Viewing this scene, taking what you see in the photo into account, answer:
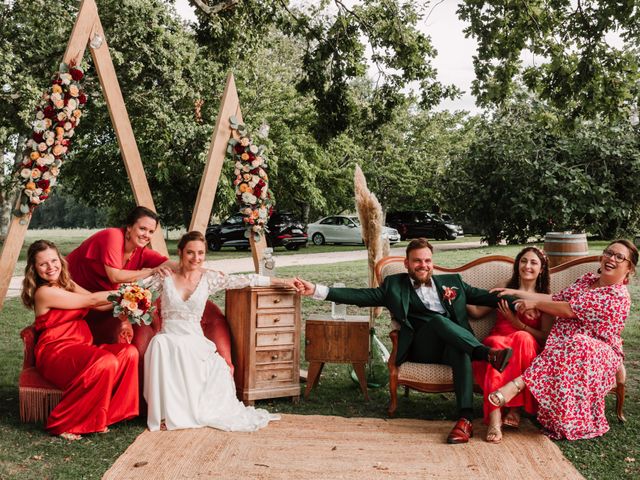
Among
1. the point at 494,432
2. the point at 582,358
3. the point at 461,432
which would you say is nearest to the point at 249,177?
the point at 461,432

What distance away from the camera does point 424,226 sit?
27797mm

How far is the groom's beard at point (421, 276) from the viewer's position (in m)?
4.91

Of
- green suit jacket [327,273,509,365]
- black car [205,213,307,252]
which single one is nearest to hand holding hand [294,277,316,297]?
green suit jacket [327,273,509,365]

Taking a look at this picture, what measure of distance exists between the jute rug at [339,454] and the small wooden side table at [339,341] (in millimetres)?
613

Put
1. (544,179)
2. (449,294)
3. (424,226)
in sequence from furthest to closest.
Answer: (424,226) → (544,179) → (449,294)

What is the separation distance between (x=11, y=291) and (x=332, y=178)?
14.6 m

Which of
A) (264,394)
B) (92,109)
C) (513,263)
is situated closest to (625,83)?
(513,263)

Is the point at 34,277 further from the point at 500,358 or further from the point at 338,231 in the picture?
the point at 338,231

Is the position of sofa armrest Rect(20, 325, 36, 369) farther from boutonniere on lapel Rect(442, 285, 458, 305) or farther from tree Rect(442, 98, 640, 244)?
tree Rect(442, 98, 640, 244)

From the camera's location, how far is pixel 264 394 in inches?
201

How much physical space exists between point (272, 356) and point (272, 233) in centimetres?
1570

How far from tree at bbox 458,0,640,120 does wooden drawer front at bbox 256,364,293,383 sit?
5613 millimetres

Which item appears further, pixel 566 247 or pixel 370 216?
pixel 566 247

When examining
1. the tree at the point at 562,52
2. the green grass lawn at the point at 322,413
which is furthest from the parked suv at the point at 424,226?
the green grass lawn at the point at 322,413
